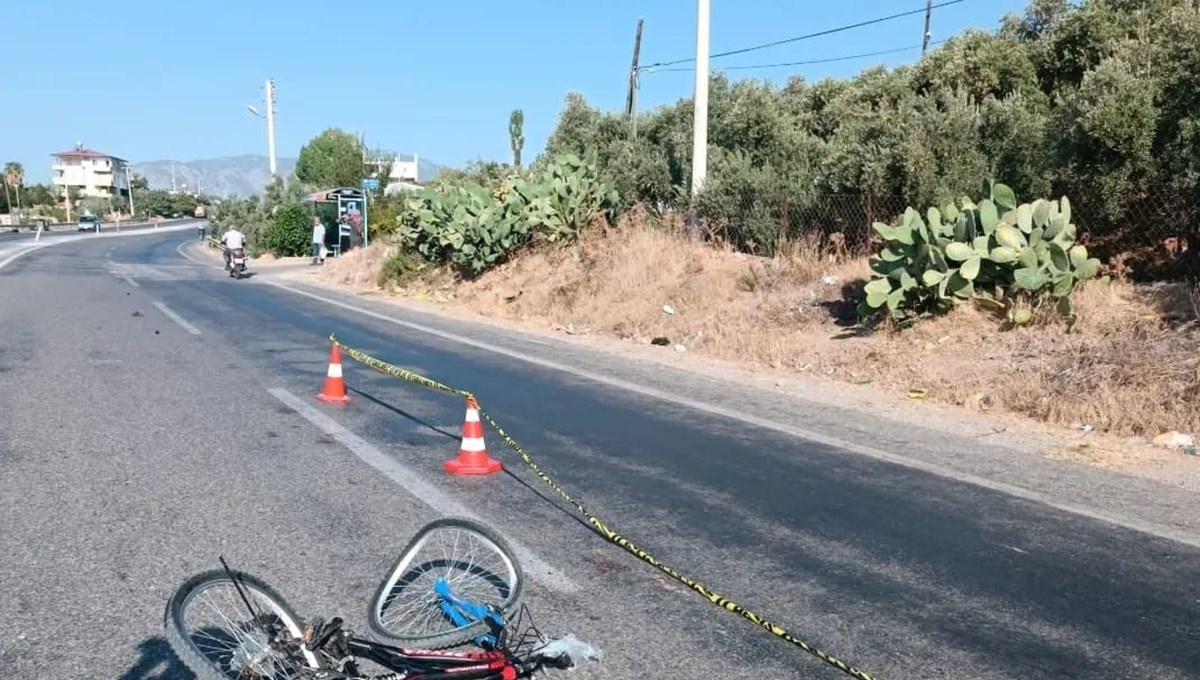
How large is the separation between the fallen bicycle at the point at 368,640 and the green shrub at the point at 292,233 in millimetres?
39297

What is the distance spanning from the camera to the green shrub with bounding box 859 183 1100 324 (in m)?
10.6

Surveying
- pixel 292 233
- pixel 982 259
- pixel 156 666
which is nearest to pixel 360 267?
pixel 292 233

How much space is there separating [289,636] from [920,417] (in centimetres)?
669

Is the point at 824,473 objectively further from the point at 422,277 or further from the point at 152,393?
the point at 422,277

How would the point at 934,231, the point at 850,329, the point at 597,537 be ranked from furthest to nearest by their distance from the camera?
the point at 850,329 → the point at 934,231 → the point at 597,537

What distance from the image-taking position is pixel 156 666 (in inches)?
142

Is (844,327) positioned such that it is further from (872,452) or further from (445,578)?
(445,578)

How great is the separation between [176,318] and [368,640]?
1361 cm

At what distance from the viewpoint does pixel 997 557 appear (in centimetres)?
498

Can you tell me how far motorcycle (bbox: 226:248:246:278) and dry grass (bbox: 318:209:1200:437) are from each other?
1119cm

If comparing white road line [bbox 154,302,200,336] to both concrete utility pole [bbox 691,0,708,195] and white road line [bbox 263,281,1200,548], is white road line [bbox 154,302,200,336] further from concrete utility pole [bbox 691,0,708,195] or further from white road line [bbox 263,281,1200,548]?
concrete utility pole [bbox 691,0,708,195]

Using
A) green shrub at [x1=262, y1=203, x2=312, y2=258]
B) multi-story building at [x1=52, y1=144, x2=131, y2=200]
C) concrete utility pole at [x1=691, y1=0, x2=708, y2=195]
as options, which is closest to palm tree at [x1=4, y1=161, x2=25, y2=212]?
multi-story building at [x1=52, y1=144, x2=131, y2=200]

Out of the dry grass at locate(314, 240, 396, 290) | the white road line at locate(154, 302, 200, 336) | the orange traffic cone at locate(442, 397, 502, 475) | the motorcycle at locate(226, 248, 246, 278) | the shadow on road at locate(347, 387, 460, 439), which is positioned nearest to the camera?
the orange traffic cone at locate(442, 397, 502, 475)

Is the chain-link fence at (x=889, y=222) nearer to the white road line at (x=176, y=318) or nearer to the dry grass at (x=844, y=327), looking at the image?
the dry grass at (x=844, y=327)
